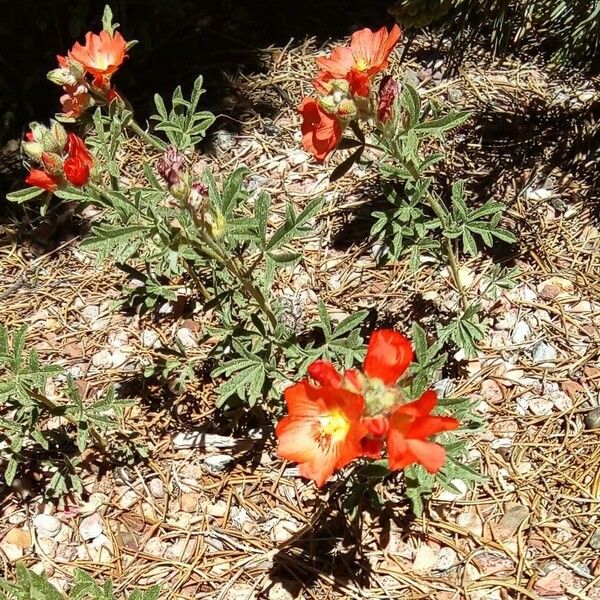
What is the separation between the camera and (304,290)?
2.21 m

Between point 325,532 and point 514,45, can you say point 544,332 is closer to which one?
point 325,532

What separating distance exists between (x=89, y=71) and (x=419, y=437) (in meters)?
1.09

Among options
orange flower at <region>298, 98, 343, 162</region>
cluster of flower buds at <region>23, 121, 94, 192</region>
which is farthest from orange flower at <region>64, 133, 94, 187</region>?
orange flower at <region>298, 98, 343, 162</region>

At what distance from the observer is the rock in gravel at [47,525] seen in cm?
184

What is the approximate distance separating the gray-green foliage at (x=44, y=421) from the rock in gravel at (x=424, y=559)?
734 mm

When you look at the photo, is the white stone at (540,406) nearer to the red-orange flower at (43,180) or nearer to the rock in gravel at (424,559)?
the rock in gravel at (424,559)

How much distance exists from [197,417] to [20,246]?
0.90 m

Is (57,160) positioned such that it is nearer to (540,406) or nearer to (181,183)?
(181,183)

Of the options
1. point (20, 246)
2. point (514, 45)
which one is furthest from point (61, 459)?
Answer: point (514, 45)

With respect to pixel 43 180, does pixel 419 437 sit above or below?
below

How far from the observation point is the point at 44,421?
2.02 metres

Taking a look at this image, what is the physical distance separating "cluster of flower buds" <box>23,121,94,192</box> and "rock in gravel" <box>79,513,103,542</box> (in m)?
0.78

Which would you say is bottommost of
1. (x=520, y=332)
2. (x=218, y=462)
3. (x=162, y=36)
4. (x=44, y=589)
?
(x=44, y=589)

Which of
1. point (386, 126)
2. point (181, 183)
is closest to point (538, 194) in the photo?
point (386, 126)
